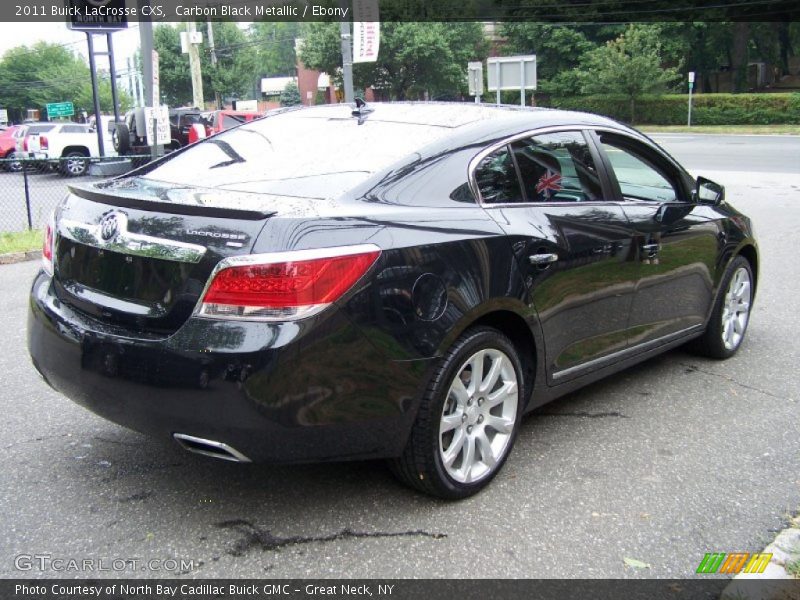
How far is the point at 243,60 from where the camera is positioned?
68750 mm

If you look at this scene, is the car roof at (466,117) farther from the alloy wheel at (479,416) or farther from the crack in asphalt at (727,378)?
the crack in asphalt at (727,378)

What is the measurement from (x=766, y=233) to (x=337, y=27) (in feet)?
149

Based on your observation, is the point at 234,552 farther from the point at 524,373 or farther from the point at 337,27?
the point at 337,27

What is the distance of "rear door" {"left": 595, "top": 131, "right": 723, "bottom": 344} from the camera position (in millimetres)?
4379

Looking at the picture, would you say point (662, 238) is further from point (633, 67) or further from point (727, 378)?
point (633, 67)

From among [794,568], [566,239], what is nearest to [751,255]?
[566,239]

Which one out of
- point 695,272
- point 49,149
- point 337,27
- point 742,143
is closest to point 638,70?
point 742,143

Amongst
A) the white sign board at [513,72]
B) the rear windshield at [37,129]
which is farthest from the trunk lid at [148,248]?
the rear windshield at [37,129]

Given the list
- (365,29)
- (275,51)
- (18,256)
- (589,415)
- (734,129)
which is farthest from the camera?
(275,51)

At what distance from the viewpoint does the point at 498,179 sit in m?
3.70

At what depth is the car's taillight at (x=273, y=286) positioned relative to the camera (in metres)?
2.81

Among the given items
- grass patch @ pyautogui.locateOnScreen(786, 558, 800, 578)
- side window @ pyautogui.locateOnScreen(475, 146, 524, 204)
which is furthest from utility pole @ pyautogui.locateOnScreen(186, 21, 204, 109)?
grass patch @ pyautogui.locateOnScreen(786, 558, 800, 578)

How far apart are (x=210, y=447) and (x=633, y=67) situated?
4423 cm

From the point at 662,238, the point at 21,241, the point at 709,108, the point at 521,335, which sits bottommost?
the point at 21,241
